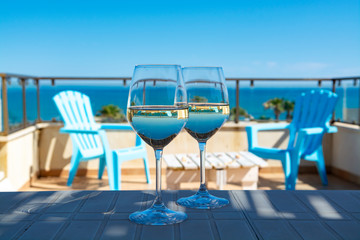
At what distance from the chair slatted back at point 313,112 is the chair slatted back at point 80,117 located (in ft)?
6.84

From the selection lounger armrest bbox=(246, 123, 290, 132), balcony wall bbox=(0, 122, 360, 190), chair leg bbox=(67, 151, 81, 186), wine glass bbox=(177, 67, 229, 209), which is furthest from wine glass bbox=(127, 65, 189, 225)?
balcony wall bbox=(0, 122, 360, 190)

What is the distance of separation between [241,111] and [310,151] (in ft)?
3.77

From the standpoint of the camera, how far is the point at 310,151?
155 inches

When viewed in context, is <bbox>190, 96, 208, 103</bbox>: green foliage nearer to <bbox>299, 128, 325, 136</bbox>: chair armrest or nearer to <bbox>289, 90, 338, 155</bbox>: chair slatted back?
<bbox>299, 128, 325, 136</bbox>: chair armrest

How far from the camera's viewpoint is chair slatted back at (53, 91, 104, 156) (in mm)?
3965

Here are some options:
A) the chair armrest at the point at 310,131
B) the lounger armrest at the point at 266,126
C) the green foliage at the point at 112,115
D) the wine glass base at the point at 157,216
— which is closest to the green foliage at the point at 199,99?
the wine glass base at the point at 157,216

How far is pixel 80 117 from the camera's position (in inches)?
167

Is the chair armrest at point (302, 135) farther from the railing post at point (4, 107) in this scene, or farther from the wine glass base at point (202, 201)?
the wine glass base at point (202, 201)

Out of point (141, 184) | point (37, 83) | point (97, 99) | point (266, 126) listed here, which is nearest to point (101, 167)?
point (141, 184)

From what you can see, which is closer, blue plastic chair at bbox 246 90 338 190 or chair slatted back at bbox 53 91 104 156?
blue plastic chair at bbox 246 90 338 190

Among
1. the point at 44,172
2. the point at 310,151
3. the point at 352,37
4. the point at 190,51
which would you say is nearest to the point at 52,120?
the point at 44,172

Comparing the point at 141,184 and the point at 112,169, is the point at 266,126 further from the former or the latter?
the point at 112,169

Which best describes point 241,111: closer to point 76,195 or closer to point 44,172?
point 44,172

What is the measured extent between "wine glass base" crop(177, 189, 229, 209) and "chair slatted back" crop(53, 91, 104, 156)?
3.27m
